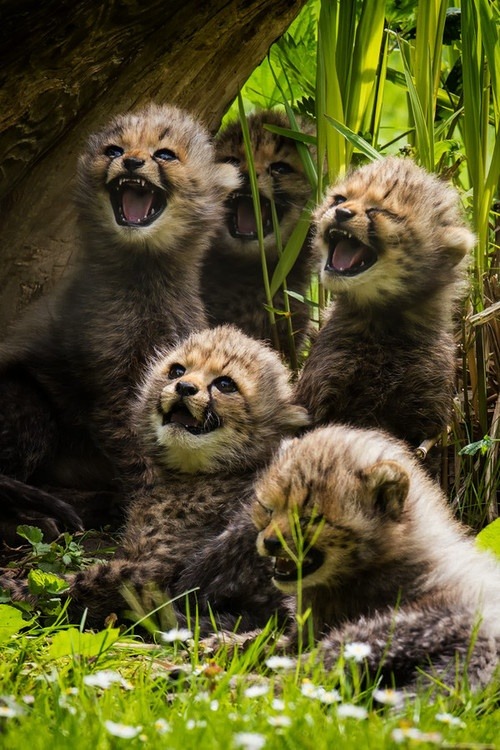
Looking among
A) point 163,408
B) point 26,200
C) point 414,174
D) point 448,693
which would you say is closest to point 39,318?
point 26,200

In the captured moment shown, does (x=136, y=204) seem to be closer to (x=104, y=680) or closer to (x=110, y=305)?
(x=110, y=305)

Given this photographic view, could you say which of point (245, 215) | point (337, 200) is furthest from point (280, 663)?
point (245, 215)

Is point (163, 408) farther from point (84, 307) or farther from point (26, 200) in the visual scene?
point (26, 200)

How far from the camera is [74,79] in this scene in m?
4.81

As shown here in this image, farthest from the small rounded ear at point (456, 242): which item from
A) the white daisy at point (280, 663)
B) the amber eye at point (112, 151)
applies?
the white daisy at point (280, 663)

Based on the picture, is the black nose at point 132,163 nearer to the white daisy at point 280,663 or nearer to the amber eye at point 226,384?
the amber eye at point 226,384

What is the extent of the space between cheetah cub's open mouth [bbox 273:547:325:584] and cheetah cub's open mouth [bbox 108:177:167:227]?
2.11m

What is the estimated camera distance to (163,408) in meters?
4.18

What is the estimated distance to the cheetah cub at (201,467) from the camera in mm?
3889

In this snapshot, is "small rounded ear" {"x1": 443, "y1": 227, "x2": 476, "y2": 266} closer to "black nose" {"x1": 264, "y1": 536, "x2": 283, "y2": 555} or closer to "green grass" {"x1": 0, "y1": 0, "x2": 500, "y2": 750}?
"green grass" {"x1": 0, "y1": 0, "x2": 500, "y2": 750}

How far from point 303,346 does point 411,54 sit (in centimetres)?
141

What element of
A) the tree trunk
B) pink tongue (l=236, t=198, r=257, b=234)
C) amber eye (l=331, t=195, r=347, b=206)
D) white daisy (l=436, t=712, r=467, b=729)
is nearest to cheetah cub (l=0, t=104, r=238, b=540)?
the tree trunk

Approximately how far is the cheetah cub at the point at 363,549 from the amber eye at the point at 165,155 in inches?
79.4

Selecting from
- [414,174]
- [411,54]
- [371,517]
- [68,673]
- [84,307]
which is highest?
[411,54]
